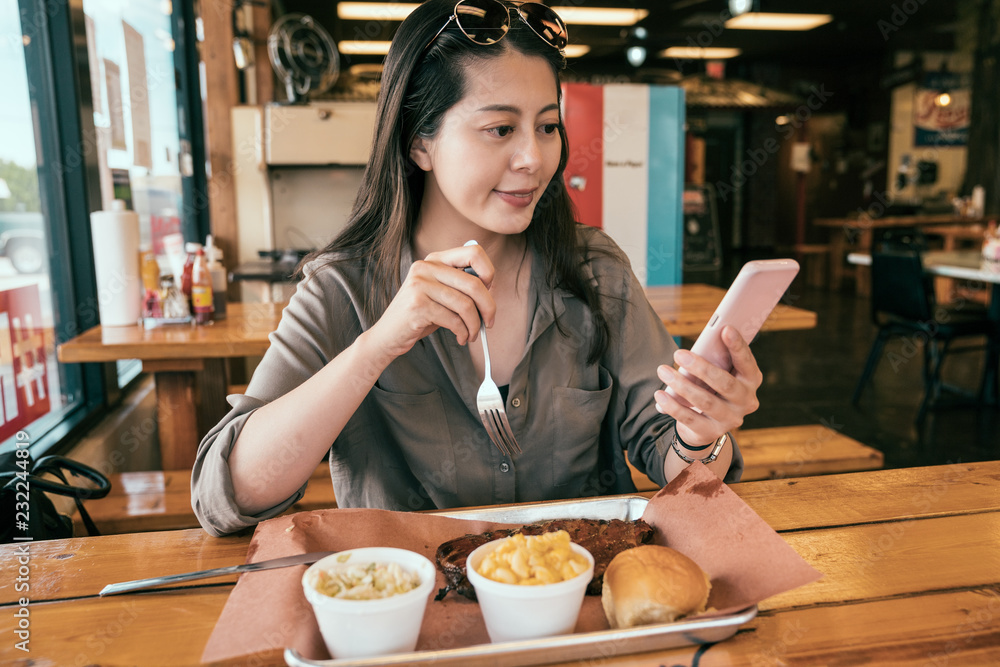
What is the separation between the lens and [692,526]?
3.15 feet

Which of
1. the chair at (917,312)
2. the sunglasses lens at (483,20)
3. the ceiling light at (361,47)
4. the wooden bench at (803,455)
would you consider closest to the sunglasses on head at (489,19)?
the sunglasses lens at (483,20)

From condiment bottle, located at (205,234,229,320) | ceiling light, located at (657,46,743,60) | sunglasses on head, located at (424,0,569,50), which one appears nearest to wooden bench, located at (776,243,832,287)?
ceiling light, located at (657,46,743,60)

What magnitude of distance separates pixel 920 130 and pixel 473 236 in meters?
13.8

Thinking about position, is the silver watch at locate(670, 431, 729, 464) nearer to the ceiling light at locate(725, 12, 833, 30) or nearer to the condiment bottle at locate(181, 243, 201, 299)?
the condiment bottle at locate(181, 243, 201, 299)

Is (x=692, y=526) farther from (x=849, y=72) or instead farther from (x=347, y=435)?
(x=849, y=72)

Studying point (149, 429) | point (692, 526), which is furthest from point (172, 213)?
point (692, 526)

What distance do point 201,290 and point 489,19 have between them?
1970mm

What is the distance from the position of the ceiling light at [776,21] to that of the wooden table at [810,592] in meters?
10.4

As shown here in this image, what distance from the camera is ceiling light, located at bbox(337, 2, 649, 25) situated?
9344 millimetres

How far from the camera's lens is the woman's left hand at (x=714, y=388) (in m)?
0.98

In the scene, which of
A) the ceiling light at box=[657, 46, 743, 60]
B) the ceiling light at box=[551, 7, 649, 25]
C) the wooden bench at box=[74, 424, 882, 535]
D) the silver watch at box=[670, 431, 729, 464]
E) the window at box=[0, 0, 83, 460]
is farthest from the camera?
the ceiling light at box=[657, 46, 743, 60]

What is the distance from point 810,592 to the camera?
885 mm

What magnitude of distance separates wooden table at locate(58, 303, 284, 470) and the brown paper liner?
63.5 inches

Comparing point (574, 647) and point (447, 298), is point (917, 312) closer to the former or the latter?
point (447, 298)
